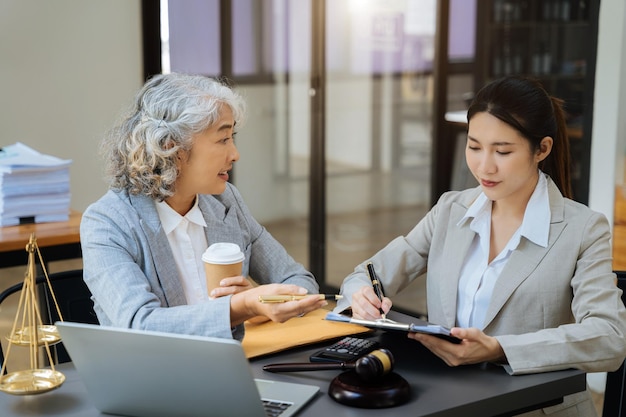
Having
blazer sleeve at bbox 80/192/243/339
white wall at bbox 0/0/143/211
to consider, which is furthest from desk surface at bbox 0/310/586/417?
white wall at bbox 0/0/143/211

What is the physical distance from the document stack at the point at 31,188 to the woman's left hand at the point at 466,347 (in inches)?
77.8

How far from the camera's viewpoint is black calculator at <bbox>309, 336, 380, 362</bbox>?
5.94ft

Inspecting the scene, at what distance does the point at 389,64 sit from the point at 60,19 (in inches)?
84.4

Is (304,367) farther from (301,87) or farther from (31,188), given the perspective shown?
(301,87)

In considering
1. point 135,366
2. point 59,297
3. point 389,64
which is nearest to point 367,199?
point 389,64

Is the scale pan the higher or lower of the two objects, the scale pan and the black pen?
the lower

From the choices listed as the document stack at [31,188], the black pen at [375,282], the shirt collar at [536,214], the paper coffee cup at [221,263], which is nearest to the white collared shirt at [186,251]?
the paper coffee cup at [221,263]

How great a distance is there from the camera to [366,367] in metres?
1.63

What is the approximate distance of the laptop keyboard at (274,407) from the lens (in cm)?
156

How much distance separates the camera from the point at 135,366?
1517 mm

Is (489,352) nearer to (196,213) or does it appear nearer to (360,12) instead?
(196,213)

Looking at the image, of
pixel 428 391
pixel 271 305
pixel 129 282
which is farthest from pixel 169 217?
pixel 428 391

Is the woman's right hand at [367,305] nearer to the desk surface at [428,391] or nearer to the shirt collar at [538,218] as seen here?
the desk surface at [428,391]

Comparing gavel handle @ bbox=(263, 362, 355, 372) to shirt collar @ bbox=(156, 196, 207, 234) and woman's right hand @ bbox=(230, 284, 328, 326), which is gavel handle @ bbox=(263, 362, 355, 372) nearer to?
woman's right hand @ bbox=(230, 284, 328, 326)
